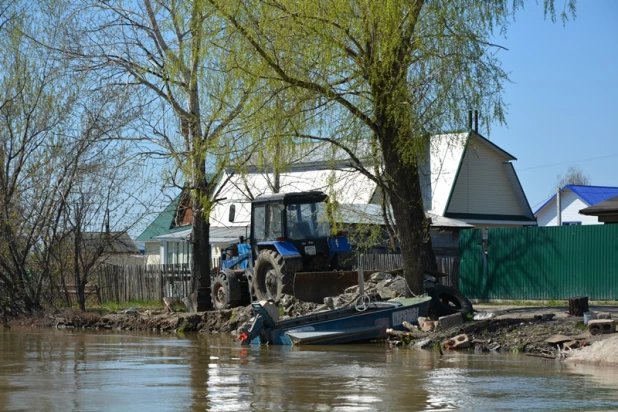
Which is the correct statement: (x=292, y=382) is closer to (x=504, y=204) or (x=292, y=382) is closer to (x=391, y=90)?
(x=391, y=90)

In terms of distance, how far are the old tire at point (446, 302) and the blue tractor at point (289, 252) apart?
226 cm

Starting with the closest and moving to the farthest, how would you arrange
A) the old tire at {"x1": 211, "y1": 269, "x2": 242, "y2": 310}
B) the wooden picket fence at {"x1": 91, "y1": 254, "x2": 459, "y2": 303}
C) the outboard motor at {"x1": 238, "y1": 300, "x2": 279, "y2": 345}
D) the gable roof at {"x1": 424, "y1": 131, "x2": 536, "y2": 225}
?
1. the outboard motor at {"x1": 238, "y1": 300, "x2": 279, "y2": 345}
2. the old tire at {"x1": 211, "y1": 269, "x2": 242, "y2": 310}
3. the wooden picket fence at {"x1": 91, "y1": 254, "x2": 459, "y2": 303}
4. the gable roof at {"x1": 424, "y1": 131, "x2": 536, "y2": 225}

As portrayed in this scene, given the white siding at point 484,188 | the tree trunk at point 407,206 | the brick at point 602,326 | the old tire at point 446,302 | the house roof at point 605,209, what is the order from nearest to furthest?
the brick at point 602,326 → the tree trunk at point 407,206 → the old tire at point 446,302 → the house roof at point 605,209 → the white siding at point 484,188

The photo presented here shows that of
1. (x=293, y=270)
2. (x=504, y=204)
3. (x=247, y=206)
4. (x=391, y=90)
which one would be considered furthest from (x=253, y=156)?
(x=504, y=204)

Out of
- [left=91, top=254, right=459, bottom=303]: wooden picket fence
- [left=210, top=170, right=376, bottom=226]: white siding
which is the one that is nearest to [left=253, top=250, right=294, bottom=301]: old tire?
[left=210, top=170, right=376, bottom=226]: white siding

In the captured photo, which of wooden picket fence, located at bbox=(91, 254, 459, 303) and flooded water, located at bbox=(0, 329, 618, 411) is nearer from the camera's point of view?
flooded water, located at bbox=(0, 329, 618, 411)

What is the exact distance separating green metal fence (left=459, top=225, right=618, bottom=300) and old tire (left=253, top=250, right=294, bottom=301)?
7.53 metres

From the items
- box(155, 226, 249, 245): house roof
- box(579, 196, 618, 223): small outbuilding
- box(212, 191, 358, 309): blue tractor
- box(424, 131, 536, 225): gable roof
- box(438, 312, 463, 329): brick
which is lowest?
box(438, 312, 463, 329): brick

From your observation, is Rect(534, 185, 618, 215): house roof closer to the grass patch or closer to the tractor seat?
the grass patch

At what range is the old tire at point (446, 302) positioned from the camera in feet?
63.8

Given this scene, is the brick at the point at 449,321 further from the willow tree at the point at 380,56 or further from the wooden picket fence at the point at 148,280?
the wooden picket fence at the point at 148,280

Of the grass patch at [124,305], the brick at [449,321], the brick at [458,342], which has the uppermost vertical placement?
the grass patch at [124,305]

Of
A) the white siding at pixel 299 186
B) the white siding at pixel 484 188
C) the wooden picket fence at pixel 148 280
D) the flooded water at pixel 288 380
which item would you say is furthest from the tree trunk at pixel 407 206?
the white siding at pixel 484 188

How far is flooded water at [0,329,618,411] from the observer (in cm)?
1005
